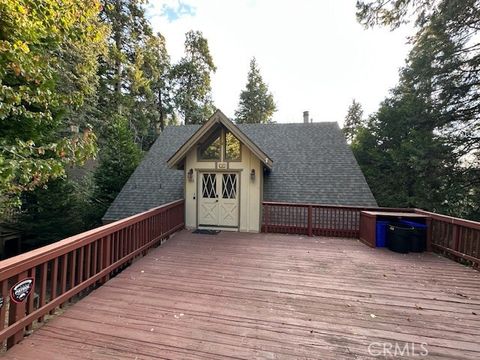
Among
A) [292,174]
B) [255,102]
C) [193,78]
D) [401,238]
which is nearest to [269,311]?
[401,238]

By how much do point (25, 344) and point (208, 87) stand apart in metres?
22.3

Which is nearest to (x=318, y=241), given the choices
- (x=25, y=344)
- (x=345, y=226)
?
(x=345, y=226)

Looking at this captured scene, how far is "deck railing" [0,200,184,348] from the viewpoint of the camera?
88.9 inches

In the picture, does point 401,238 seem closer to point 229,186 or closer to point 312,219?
point 312,219

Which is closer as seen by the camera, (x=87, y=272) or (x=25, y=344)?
(x=25, y=344)

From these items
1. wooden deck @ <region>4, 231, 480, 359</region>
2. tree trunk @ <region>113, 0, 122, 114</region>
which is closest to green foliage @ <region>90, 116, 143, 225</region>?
tree trunk @ <region>113, 0, 122, 114</region>

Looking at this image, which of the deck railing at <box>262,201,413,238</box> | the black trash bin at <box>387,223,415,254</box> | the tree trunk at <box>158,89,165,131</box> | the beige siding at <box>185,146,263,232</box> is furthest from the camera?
the tree trunk at <box>158,89,165,131</box>


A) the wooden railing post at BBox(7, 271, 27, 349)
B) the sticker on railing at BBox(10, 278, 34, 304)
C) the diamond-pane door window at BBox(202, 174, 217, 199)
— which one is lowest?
the wooden railing post at BBox(7, 271, 27, 349)

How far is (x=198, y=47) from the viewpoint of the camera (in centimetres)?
2119

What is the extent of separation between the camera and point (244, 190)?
741cm

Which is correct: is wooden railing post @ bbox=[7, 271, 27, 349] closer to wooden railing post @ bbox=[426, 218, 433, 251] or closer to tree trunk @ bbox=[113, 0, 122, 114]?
wooden railing post @ bbox=[426, 218, 433, 251]

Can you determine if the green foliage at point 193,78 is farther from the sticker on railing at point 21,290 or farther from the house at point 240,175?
the sticker on railing at point 21,290

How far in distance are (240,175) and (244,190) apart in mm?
490

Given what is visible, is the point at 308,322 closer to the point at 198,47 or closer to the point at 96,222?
the point at 96,222
